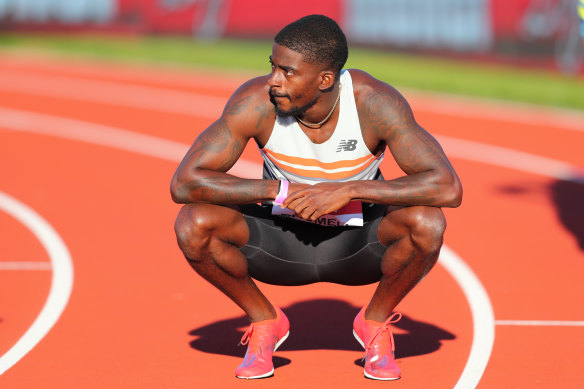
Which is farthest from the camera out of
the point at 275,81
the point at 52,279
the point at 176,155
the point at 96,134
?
the point at 96,134

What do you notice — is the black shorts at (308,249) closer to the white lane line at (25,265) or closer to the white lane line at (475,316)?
the white lane line at (475,316)

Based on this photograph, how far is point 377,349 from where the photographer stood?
4.56m

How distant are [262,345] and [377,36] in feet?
36.8

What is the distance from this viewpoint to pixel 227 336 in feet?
17.0

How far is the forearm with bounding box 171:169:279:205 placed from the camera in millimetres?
4422

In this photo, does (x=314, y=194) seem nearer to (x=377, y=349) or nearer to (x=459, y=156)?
(x=377, y=349)

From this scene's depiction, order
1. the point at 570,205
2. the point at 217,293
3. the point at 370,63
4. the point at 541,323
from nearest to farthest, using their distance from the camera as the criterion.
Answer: the point at 541,323 → the point at 217,293 → the point at 570,205 → the point at 370,63

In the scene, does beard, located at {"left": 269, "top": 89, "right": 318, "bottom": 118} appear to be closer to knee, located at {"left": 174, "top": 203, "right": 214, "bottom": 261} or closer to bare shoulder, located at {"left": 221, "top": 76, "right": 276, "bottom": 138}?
bare shoulder, located at {"left": 221, "top": 76, "right": 276, "bottom": 138}

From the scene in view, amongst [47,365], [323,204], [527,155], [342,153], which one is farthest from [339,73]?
[527,155]

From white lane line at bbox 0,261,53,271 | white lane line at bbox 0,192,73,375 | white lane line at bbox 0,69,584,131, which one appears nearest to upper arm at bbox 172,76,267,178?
white lane line at bbox 0,192,73,375

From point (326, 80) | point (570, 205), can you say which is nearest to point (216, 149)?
point (326, 80)

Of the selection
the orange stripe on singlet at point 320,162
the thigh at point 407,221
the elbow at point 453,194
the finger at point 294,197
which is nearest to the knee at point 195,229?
the finger at point 294,197

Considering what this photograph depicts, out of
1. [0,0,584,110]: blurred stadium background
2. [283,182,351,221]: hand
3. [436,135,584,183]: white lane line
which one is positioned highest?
[0,0,584,110]: blurred stadium background

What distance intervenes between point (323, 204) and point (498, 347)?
1355 millimetres
